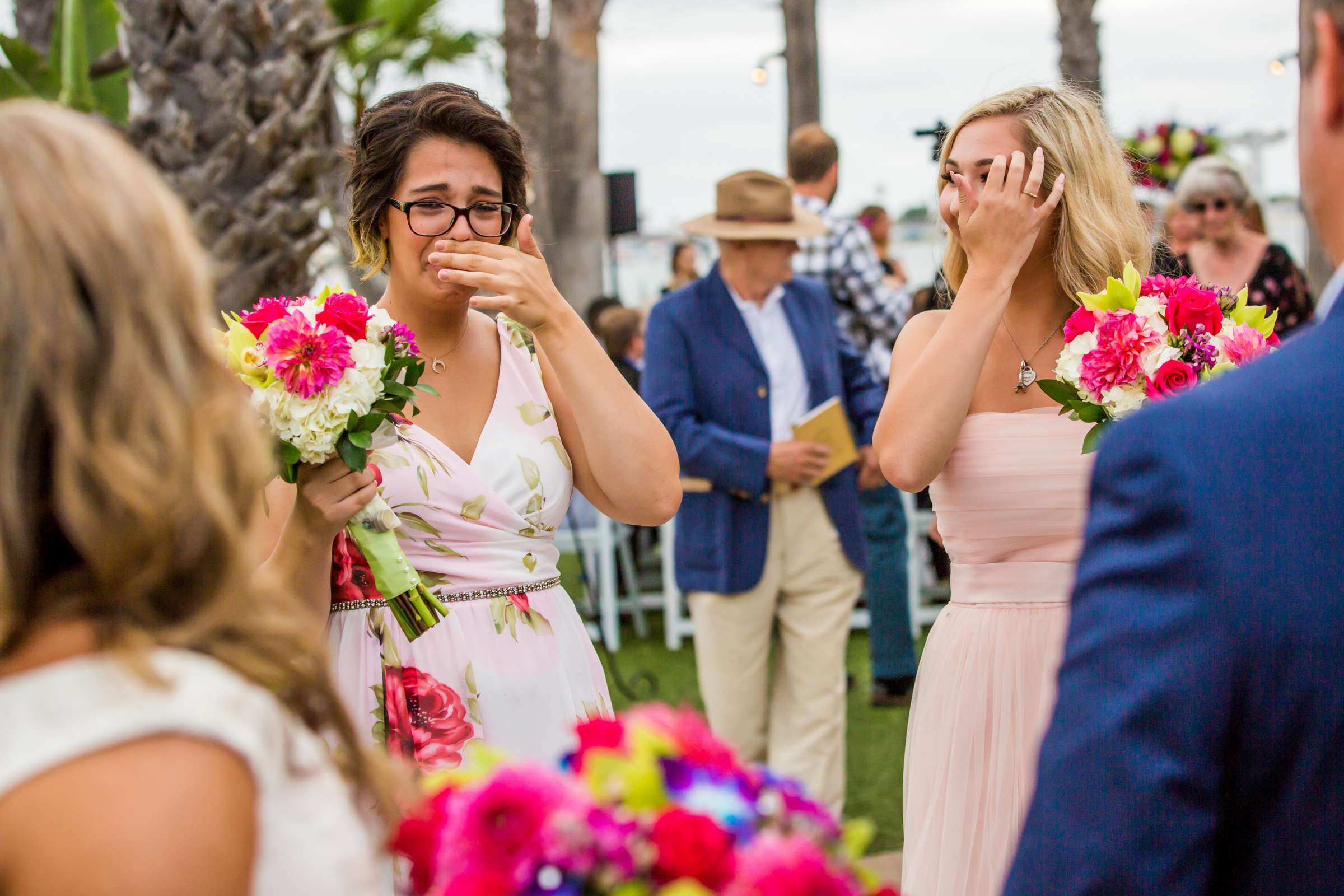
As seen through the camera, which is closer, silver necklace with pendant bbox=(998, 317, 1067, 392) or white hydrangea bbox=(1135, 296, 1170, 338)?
white hydrangea bbox=(1135, 296, 1170, 338)

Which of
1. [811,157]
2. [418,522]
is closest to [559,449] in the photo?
[418,522]

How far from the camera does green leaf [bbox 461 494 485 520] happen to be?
8.41 ft

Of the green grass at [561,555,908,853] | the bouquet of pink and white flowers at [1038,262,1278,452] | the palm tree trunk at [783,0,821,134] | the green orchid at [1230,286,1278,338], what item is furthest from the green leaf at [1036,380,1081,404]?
the palm tree trunk at [783,0,821,134]

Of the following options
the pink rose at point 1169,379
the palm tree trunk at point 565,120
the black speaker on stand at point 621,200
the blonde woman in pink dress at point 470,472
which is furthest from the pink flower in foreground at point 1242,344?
the palm tree trunk at point 565,120

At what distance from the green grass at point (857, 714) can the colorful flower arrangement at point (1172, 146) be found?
4.14 metres

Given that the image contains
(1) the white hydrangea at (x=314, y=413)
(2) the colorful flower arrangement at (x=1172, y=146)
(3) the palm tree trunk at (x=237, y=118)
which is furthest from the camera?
(2) the colorful flower arrangement at (x=1172, y=146)

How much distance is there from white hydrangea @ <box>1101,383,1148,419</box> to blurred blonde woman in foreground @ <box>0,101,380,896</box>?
5.86 feet

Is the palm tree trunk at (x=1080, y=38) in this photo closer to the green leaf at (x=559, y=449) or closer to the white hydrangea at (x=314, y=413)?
the green leaf at (x=559, y=449)

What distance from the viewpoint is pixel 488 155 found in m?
2.73

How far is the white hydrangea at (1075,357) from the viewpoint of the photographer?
2482 millimetres

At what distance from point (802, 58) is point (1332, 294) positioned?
545 inches

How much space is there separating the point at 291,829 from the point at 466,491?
4.98 feet

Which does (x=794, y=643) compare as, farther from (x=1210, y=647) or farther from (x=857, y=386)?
(x=1210, y=647)

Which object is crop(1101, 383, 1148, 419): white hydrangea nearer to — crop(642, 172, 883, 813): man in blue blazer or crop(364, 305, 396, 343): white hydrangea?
crop(364, 305, 396, 343): white hydrangea
